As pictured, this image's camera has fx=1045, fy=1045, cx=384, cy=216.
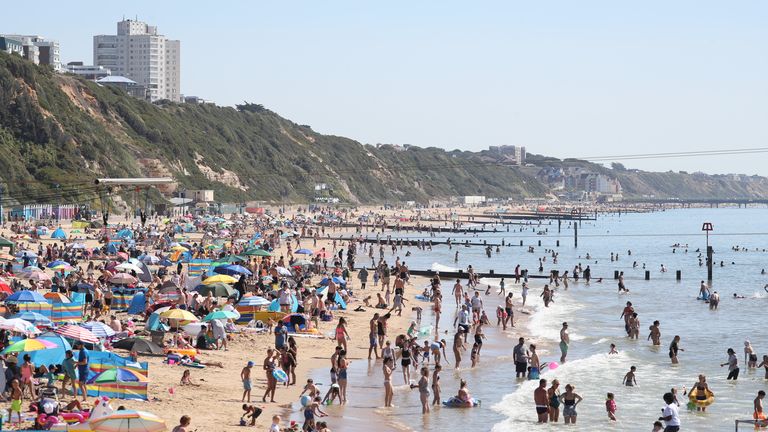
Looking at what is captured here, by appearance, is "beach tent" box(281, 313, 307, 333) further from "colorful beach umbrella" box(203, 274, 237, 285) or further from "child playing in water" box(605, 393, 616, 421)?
"child playing in water" box(605, 393, 616, 421)

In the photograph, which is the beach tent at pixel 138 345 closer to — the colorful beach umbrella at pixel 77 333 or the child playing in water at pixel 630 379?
the colorful beach umbrella at pixel 77 333

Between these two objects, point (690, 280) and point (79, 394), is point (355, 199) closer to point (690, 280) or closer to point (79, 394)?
point (690, 280)

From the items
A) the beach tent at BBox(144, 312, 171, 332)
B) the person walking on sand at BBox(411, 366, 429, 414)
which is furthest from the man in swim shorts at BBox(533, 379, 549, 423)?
the beach tent at BBox(144, 312, 171, 332)

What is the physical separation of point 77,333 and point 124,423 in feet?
20.0

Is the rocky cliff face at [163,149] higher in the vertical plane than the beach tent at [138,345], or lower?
higher

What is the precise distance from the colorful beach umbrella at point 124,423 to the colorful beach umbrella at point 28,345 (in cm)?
417

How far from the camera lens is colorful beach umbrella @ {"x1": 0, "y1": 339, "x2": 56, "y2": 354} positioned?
1723 cm

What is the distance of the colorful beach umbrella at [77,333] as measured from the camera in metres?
19.0

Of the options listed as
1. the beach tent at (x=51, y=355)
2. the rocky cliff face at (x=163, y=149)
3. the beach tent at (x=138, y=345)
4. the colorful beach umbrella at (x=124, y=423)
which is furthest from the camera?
the rocky cliff face at (x=163, y=149)

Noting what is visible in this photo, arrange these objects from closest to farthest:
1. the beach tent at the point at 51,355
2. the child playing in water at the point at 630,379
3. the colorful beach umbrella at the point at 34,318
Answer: the beach tent at the point at 51,355, the colorful beach umbrella at the point at 34,318, the child playing in water at the point at 630,379

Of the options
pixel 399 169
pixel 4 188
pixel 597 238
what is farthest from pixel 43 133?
pixel 399 169

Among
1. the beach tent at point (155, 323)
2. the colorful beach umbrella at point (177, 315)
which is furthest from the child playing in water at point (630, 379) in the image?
the beach tent at point (155, 323)

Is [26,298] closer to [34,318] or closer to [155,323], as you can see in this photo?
[34,318]

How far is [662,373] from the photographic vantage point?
25531mm
